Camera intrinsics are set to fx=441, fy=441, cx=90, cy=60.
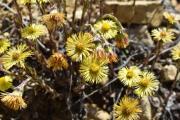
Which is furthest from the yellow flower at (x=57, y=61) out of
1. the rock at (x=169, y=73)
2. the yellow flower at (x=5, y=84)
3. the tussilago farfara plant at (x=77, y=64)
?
the rock at (x=169, y=73)

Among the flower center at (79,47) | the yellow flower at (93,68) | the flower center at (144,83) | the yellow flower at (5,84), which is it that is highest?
the flower center at (79,47)

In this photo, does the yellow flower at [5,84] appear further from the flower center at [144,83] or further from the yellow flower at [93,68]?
the flower center at [144,83]

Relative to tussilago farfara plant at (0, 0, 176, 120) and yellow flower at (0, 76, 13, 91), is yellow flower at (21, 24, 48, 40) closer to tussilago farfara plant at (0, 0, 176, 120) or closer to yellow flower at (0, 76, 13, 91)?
tussilago farfara plant at (0, 0, 176, 120)

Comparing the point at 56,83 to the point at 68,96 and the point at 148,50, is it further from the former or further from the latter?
the point at 148,50

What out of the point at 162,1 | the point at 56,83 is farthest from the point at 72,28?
the point at 162,1

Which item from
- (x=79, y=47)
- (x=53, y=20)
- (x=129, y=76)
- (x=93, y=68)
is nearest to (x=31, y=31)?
(x=53, y=20)

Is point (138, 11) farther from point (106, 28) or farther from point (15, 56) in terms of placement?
point (15, 56)
